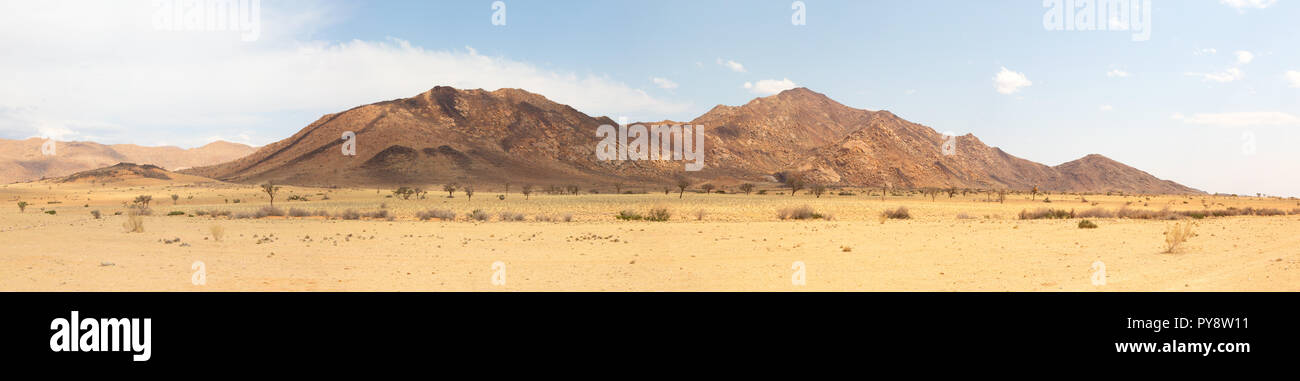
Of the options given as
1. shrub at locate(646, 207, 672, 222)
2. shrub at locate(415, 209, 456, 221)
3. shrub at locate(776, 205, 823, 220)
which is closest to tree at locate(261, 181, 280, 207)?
shrub at locate(415, 209, 456, 221)

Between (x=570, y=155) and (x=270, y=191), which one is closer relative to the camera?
(x=270, y=191)

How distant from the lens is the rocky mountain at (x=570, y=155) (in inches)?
4168

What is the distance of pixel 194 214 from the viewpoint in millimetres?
33438

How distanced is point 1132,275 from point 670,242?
10317 mm

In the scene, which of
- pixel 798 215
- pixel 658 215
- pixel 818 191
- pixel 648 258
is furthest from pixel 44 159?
pixel 648 258

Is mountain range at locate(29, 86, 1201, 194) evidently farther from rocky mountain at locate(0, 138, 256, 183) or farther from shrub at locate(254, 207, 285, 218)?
shrub at locate(254, 207, 285, 218)

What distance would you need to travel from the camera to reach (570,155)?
12388 centimetres

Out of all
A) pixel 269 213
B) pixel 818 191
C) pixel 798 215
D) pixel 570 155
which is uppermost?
pixel 570 155

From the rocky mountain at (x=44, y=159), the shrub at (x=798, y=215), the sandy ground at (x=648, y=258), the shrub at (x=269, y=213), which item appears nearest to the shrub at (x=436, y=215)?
the shrub at (x=269, y=213)

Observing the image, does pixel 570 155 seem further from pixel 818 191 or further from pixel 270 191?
pixel 270 191

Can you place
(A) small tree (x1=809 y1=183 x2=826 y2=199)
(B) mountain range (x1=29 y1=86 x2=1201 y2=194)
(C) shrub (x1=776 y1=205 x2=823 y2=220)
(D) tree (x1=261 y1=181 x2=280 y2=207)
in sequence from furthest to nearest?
1. (B) mountain range (x1=29 y1=86 x2=1201 y2=194)
2. (A) small tree (x1=809 y1=183 x2=826 y2=199)
3. (D) tree (x1=261 y1=181 x2=280 y2=207)
4. (C) shrub (x1=776 y1=205 x2=823 y2=220)

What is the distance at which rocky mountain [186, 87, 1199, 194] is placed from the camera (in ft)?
347
